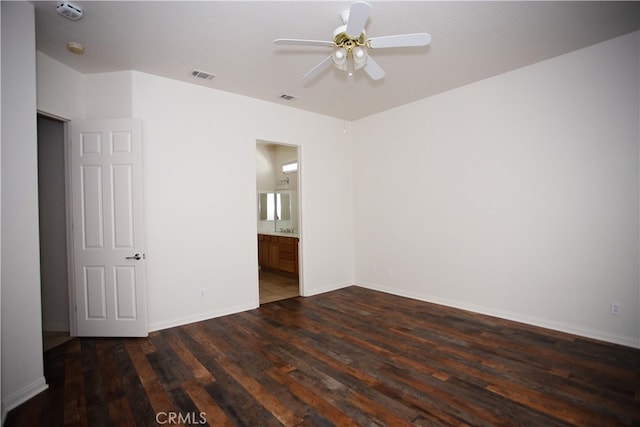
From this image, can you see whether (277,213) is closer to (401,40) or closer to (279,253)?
(279,253)

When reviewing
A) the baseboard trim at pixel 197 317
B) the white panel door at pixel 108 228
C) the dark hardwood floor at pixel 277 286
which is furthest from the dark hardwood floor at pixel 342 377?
the dark hardwood floor at pixel 277 286

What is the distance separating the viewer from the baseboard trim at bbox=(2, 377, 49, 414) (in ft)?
7.13

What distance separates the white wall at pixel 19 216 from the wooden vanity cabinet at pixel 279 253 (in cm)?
399

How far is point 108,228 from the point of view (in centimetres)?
337

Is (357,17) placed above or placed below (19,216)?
above

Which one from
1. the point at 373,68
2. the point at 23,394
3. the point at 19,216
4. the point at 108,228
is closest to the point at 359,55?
the point at 373,68

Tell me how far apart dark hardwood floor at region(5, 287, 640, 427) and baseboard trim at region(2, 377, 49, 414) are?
0.06 meters

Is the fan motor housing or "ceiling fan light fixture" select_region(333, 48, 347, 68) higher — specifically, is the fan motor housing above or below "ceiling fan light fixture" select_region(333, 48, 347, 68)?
above

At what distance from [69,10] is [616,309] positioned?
5506 mm

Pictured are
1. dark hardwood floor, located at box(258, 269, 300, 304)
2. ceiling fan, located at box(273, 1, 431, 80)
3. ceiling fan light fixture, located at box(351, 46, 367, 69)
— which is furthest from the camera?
dark hardwood floor, located at box(258, 269, 300, 304)

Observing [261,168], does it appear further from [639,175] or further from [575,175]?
[639,175]

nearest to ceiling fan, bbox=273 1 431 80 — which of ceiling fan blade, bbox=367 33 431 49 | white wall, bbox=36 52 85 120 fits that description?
ceiling fan blade, bbox=367 33 431 49

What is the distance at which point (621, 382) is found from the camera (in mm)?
2428

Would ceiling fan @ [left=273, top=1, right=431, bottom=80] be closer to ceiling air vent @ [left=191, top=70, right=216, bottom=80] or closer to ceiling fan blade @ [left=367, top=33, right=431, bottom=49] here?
ceiling fan blade @ [left=367, top=33, right=431, bottom=49]
